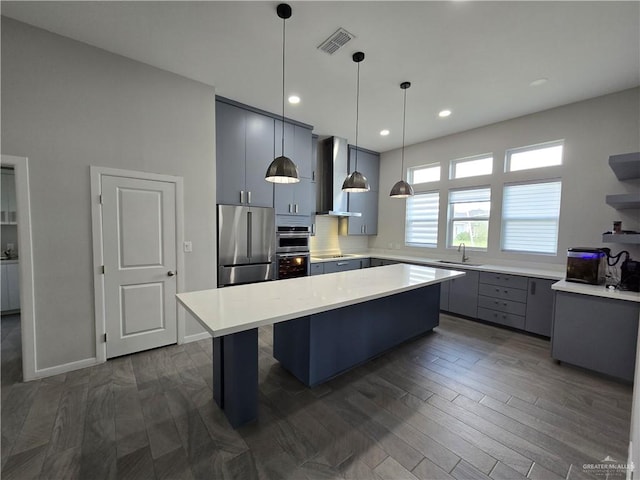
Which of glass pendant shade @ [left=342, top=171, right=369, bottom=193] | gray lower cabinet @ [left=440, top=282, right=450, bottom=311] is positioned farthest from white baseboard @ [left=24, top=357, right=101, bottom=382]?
gray lower cabinet @ [left=440, top=282, right=450, bottom=311]

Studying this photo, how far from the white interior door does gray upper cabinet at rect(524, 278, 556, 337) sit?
453 centimetres

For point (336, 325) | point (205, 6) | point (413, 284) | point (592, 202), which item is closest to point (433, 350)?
point (413, 284)

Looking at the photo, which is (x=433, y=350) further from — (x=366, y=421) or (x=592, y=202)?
(x=592, y=202)

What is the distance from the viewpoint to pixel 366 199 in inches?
227

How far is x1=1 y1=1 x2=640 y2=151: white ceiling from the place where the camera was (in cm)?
206

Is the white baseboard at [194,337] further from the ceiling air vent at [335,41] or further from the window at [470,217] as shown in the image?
the window at [470,217]

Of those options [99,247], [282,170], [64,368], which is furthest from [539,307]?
[64,368]

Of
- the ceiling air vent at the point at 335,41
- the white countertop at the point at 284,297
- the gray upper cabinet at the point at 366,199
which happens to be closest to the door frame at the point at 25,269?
the white countertop at the point at 284,297

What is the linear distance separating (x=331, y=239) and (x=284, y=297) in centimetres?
371

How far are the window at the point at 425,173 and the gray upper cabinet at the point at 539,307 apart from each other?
8.09 ft

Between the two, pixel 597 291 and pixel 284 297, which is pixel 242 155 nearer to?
pixel 284 297

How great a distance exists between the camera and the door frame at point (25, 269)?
2.27 metres

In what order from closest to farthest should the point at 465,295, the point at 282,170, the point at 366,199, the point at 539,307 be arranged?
1. the point at 282,170
2. the point at 539,307
3. the point at 465,295
4. the point at 366,199

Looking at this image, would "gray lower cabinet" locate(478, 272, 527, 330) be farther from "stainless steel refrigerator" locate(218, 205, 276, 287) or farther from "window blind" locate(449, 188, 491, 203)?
"stainless steel refrigerator" locate(218, 205, 276, 287)
